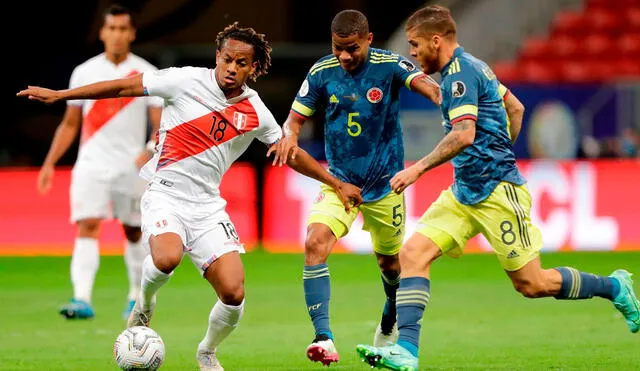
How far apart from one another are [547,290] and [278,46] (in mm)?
15153

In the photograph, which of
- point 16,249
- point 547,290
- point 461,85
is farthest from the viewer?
point 16,249

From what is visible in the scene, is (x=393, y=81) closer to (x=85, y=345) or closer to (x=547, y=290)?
(x=547, y=290)

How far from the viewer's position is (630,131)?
21.4m

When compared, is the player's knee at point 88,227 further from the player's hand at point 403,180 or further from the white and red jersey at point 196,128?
the player's hand at point 403,180

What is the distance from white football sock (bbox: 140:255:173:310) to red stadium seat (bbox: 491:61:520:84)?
54.3 ft

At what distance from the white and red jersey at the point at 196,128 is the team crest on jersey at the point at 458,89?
4.04ft

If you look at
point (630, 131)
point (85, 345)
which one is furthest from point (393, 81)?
point (630, 131)

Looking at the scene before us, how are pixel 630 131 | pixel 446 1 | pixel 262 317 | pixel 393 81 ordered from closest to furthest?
1. pixel 393 81
2. pixel 262 317
3. pixel 630 131
4. pixel 446 1

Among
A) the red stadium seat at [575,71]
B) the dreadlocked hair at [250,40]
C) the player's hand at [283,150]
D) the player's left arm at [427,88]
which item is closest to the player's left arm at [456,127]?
the player's left arm at [427,88]

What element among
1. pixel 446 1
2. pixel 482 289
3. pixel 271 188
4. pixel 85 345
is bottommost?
pixel 85 345

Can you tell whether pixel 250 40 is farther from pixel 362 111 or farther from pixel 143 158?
pixel 143 158

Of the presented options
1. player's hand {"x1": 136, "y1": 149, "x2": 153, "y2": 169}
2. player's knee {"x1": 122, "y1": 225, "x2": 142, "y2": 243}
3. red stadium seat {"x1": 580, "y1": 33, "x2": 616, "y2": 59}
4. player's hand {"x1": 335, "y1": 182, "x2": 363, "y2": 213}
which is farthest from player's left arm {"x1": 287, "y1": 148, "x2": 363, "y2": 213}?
red stadium seat {"x1": 580, "y1": 33, "x2": 616, "y2": 59}

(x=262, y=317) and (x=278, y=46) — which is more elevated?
(x=278, y=46)

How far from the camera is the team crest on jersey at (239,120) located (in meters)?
7.84
